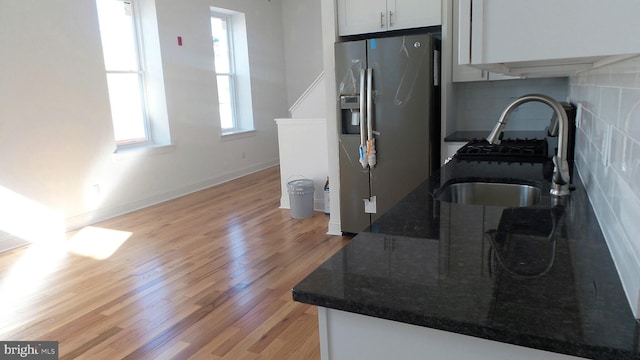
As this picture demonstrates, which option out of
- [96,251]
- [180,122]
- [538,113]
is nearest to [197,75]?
[180,122]

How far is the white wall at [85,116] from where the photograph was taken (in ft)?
13.1

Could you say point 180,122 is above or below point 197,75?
below

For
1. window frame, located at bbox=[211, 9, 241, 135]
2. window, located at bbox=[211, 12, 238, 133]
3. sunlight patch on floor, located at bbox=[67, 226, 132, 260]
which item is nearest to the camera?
sunlight patch on floor, located at bbox=[67, 226, 132, 260]

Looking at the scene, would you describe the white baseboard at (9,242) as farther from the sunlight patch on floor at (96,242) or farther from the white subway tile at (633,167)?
the white subway tile at (633,167)

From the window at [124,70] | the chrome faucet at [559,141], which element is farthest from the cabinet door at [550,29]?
the window at [124,70]

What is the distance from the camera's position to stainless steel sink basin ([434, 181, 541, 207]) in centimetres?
187

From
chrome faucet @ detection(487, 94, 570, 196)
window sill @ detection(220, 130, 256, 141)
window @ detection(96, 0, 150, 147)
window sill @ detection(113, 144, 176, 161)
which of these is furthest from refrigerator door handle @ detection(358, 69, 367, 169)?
window sill @ detection(220, 130, 256, 141)

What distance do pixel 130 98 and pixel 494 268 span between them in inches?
207

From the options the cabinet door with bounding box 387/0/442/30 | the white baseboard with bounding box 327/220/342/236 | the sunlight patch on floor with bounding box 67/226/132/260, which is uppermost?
the cabinet door with bounding box 387/0/442/30

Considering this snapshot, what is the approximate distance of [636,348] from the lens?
0.66 metres

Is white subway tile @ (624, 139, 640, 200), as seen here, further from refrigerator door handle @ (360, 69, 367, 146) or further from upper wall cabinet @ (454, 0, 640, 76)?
refrigerator door handle @ (360, 69, 367, 146)

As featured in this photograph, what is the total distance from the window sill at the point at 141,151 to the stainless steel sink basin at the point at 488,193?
4.12m

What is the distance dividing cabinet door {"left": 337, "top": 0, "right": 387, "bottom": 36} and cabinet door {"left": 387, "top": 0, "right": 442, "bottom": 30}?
62 mm

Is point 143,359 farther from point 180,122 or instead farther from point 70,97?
point 180,122
